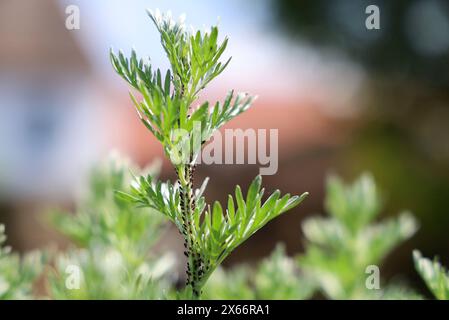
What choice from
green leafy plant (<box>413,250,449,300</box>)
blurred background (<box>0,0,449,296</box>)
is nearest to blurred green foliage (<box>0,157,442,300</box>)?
green leafy plant (<box>413,250,449,300</box>)

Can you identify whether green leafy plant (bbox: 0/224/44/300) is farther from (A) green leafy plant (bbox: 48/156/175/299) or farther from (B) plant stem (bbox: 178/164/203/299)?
(B) plant stem (bbox: 178/164/203/299)

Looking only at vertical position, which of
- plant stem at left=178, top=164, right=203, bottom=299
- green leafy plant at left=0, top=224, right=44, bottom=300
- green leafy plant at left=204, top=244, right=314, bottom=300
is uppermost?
plant stem at left=178, top=164, right=203, bottom=299

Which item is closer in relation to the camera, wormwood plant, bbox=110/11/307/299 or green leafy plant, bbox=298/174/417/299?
wormwood plant, bbox=110/11/307/299

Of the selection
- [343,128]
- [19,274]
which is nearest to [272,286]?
[19,274]

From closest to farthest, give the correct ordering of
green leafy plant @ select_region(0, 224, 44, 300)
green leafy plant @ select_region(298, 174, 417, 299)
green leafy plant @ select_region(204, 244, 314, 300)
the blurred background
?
green leafy plant @ select_region(0, 224, 44, 300) < green leafy plant @ select_region(204, 244, 314, 300) < green leafy plant @ select_region(298, 174, 417, 299) < the blurred background

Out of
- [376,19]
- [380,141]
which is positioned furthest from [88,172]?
[380,141]

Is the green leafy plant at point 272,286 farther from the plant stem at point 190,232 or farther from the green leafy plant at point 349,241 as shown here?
the plant stem at point 190,232

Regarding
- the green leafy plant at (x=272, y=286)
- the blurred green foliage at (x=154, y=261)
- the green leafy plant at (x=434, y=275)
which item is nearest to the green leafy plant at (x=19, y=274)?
the blurred green foliage at (x=154, y=261)
